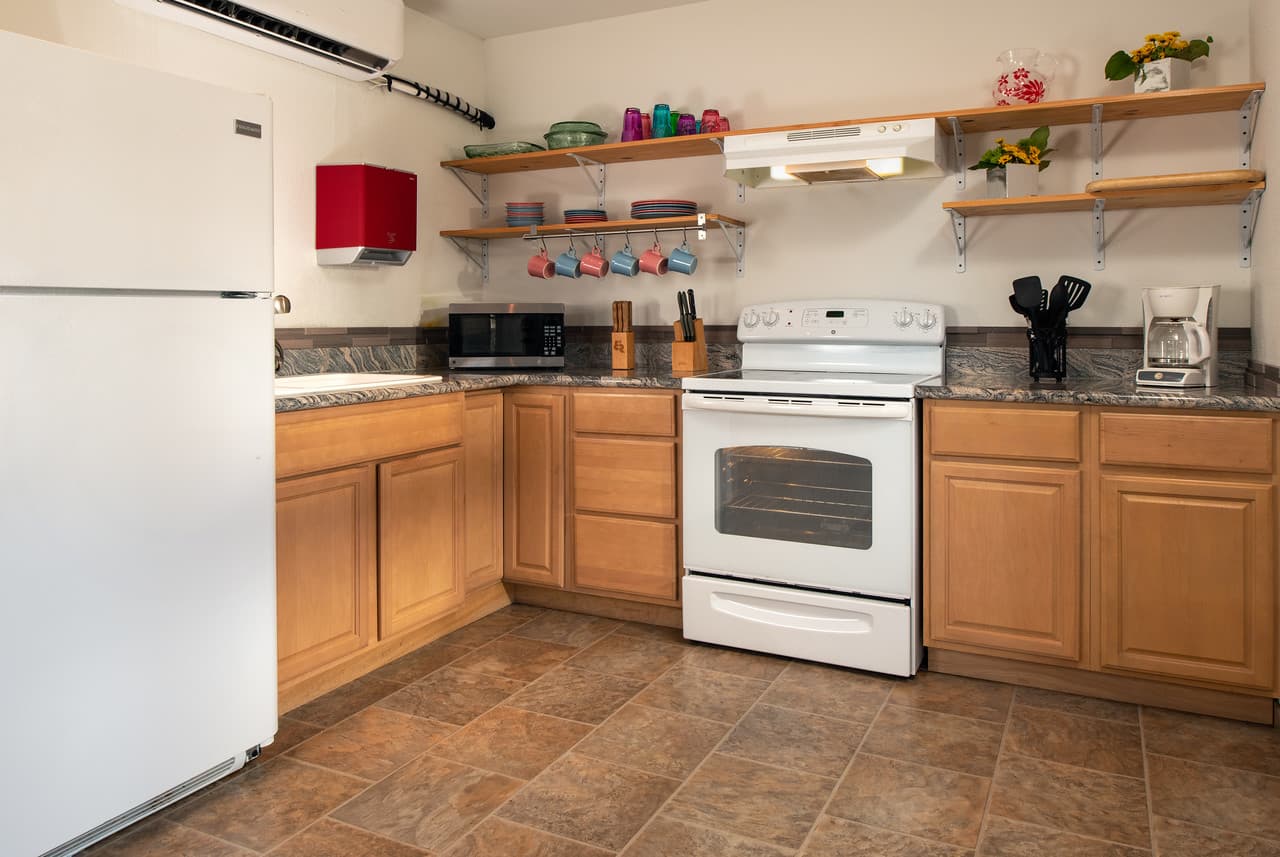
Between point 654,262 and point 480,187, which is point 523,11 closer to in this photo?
point 480,187

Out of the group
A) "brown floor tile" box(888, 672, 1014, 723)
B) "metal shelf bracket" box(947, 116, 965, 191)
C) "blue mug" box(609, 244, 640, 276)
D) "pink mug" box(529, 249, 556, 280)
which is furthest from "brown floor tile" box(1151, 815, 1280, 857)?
"pink mug" box(529, 249, 556, 280)

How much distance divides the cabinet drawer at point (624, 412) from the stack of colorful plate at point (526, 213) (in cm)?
91

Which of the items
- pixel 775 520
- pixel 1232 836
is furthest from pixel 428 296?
pixel 1232 836

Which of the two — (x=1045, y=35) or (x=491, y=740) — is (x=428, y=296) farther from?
(x=1045, y=35)

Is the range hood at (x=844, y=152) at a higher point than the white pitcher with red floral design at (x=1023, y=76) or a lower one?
lower

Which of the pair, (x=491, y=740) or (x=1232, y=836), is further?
(x=491, y=740)

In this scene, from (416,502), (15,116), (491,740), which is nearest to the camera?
(15,116)

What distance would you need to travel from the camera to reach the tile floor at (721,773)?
2.01 m

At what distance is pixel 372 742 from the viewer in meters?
2.50

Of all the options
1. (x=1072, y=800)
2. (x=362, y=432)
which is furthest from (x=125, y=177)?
(x=1072, y=800)

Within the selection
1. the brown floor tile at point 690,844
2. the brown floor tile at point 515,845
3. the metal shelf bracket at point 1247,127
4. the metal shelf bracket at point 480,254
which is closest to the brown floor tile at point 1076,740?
the brown floor tile at point 690,844

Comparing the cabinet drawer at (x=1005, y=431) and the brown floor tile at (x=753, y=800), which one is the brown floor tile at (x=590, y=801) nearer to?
the brown floor tile at (x=753, y=800)

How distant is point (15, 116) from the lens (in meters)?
1.69

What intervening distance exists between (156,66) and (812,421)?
2206mm
